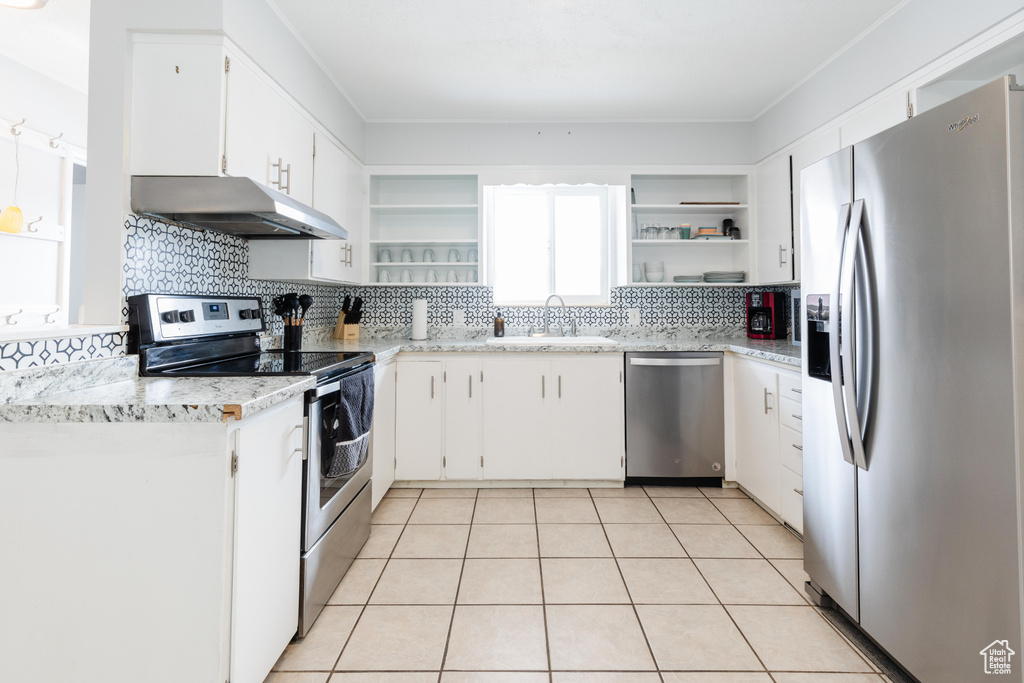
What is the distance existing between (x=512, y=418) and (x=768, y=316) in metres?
1.92

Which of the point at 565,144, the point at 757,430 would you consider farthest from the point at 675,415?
the point at 565,144

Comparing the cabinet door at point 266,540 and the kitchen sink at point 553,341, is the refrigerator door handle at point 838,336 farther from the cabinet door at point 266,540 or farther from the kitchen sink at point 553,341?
the cabinet door at point 266,540

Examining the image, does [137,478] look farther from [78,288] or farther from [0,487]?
[78,288]

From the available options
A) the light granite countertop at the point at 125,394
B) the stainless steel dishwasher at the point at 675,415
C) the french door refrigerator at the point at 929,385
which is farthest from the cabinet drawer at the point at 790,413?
the light granite countertop at the point at 125,394

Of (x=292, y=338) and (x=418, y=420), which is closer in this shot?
(x=292, y=338)

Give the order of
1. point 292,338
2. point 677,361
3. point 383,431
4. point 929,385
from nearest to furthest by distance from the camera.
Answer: point 929,385
point 292,338
point 383,431
point 677,361

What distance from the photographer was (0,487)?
113cm

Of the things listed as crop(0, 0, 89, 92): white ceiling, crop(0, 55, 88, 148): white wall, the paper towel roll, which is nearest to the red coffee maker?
the paper towel roll

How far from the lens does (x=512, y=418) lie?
10.0 feet

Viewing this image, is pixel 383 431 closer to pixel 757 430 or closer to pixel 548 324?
pixel 548 324

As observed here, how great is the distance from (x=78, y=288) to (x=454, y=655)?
3022 mm

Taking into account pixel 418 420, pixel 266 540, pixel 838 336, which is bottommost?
pixel 266 540

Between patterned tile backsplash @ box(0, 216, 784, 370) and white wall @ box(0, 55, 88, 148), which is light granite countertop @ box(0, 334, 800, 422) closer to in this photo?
patterned tile backsplash @ box(0, 216, 784, 370)

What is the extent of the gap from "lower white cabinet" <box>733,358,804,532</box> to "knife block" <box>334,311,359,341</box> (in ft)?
8.38
